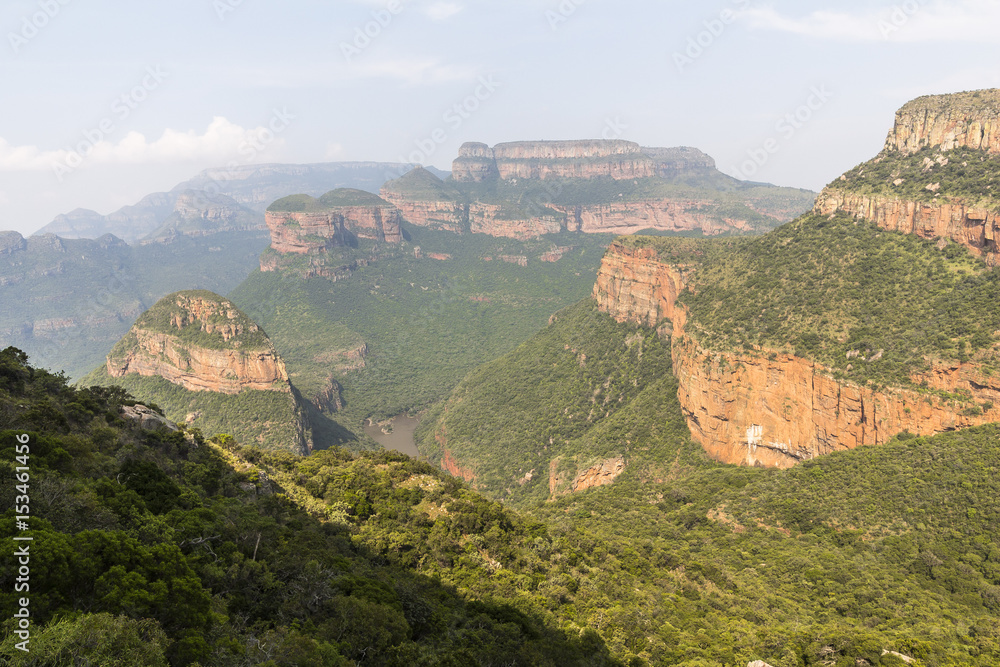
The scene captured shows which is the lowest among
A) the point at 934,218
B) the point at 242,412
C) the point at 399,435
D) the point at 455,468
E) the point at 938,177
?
the point at 399,435

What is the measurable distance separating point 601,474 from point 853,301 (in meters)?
39.6

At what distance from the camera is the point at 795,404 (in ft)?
206

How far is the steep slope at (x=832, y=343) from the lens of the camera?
52.6 meters

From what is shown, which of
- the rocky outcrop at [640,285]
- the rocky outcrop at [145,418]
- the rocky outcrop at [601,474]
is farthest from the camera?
the rocky outcrop at [640,285]

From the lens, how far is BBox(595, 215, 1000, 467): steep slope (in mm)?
Answer: 52562

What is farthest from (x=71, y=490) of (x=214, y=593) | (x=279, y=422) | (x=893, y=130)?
(x=893, y=130)

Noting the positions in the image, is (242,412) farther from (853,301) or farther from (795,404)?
(853,301)

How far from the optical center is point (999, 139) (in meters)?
65.8

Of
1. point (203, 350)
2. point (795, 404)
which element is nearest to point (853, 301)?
point (795, 404)

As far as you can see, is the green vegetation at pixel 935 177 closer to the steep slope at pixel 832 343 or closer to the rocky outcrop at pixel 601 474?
the steep slope at pixel 832 343

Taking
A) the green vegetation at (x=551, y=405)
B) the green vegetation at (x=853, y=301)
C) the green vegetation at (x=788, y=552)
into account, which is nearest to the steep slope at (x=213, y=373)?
the green vegetation at (x=551, y=405)

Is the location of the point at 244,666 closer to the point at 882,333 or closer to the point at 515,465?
the point at 882,333

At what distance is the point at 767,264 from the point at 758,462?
29919 millimetres

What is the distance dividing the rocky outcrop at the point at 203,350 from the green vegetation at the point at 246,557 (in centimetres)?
6772
